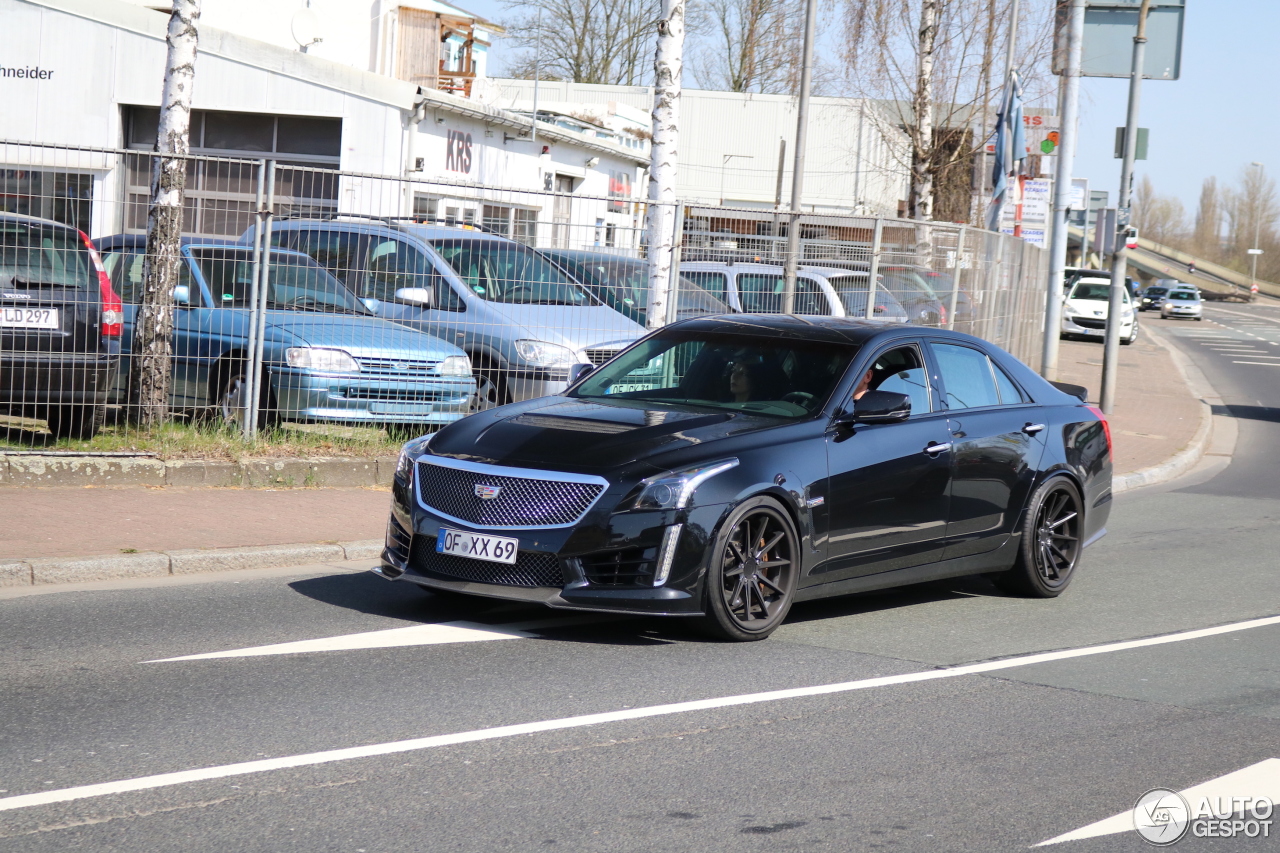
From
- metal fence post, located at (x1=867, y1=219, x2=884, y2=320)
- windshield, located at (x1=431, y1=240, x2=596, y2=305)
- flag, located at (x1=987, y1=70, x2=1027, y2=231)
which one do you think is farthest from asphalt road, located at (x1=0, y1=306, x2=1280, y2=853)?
flag, located at (x1=987, y1=70, x2=1027, y2=231)

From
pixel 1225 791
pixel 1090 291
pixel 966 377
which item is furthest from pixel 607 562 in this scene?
pixel 1090 291

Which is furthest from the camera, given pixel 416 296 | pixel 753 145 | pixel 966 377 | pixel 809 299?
pixel 753 145

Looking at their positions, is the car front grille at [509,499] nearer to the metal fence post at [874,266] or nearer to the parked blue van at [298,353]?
the parked blue van at [298,353]

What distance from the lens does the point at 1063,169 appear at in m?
21.2

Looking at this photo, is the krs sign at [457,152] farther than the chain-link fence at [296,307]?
Yes

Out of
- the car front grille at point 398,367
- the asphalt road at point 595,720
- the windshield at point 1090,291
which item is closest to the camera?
the asphalt road at point 595,720

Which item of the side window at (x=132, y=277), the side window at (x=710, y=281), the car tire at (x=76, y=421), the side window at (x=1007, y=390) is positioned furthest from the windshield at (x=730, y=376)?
the side window at (x=710, y=281)

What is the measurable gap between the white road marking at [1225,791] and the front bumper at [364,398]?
713 centimetres

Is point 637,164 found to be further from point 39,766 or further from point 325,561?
point 39,766

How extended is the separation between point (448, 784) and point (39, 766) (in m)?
1.32

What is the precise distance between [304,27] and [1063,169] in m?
16.0

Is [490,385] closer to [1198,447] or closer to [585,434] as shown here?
[585,434]

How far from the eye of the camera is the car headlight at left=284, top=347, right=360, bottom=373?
10.8 meters

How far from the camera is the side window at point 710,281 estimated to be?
13.2 m
